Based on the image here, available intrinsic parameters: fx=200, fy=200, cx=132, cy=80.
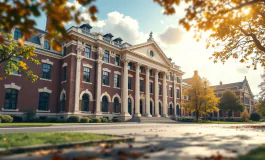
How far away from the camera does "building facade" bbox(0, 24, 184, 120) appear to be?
2559 cm

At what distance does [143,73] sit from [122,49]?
7.56 m

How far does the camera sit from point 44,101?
89.3 feet

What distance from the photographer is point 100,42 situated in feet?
100.0

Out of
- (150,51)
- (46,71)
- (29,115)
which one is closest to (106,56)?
(46,71)

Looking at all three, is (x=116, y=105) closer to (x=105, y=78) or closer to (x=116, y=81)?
(x=116, y=81)

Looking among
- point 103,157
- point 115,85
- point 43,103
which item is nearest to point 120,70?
point 115,85

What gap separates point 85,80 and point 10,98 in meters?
9.62

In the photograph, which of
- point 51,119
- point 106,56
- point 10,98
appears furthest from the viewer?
point 106,56

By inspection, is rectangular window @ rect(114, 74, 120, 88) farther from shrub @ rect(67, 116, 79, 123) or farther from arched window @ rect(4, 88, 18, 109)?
arched window @ rect(4, 88, 18, 109)

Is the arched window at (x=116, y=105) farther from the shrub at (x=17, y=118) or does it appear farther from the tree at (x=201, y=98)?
the tree at (x=201, y=98)

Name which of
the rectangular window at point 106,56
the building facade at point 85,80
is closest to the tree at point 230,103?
the building facade at point 85,80

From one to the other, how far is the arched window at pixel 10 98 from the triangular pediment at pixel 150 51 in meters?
18.2

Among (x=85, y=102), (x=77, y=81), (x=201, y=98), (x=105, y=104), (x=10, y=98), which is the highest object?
(x=77, y=81)

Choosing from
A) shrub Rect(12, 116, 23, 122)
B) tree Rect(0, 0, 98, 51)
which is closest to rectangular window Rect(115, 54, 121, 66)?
shrub Rect(12, 116, 23, 122)
